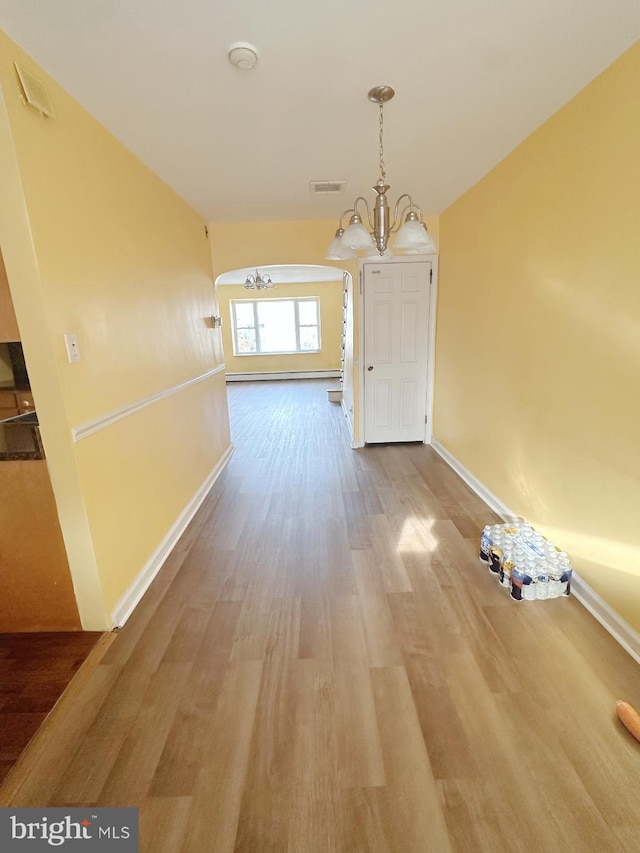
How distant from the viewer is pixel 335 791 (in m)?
1.18

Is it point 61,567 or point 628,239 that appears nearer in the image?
point 628,239

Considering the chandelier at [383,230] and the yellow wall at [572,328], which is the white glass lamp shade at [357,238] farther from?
the yellow wall at [572,328]

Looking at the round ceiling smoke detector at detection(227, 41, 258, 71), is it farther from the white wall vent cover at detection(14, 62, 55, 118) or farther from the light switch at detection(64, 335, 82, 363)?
the light switch at detection(64, 335, 82, 363)

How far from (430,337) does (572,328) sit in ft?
7.66

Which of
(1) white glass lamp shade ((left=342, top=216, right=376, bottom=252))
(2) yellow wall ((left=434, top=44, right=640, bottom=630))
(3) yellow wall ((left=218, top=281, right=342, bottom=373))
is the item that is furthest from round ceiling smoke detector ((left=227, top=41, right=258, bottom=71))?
(3) yellow wall ((left=218, top=281, right=342, bottom=373))

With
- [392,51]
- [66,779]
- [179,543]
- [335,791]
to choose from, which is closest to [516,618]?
[335,791]

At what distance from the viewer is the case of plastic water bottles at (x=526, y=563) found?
1948 mm

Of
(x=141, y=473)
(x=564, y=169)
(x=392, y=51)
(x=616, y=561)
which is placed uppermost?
(x=392, y=51)

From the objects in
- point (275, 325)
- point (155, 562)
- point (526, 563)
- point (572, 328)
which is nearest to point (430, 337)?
point (572, 328)

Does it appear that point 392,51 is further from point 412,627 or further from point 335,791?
point 335,791

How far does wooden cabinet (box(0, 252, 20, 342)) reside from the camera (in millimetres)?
1509

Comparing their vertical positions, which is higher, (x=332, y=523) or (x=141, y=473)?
(x=141, y=473)

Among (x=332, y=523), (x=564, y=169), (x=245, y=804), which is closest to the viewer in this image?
(x=245, y=804)

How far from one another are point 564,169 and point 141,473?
294 cm
